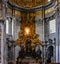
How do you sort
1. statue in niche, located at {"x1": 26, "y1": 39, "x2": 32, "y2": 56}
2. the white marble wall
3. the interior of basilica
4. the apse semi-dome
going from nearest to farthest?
the interior of basilica → statue in niche, located at {"x1": 26, "y1": 39, "x2": 32, "y2": 56} → the white marble wall → the apse semi-dome

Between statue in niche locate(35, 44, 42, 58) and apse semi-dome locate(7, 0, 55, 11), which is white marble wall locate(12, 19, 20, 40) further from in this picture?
statue in niche locate(35, 44, 42, 58)

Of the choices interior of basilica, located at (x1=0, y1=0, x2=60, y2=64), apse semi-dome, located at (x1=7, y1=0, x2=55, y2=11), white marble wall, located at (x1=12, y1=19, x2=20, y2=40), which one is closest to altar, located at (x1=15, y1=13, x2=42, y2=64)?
interior of basilica, located at (x1=0, y1=0, x2=60, y2=64)

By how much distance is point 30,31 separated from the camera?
29844 millimetres

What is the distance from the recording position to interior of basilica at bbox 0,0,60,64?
90.0 ft

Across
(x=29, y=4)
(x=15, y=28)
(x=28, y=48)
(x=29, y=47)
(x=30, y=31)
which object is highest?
(x=29, y=4)

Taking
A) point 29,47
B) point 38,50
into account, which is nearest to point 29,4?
point 29,47

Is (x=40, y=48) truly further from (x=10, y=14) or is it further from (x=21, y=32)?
(x=10, y=14)

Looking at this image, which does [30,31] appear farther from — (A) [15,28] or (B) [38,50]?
(B) [38,50]

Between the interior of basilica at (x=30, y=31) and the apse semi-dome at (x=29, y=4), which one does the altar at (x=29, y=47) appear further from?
the apse semi-dome at (x=29, y=4)

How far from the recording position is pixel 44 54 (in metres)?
28.3

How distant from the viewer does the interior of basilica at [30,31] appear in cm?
2742

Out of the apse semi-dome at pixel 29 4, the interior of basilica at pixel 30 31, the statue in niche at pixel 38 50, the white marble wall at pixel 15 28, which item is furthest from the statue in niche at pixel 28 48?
the apse semi-dome at pixel 29 4

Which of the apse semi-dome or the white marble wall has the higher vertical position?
the apse semi-dome

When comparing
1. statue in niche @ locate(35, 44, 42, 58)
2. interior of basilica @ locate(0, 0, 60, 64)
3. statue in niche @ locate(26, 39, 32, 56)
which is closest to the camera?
interior of basilica @ locate(0, 0, 60, 64)
